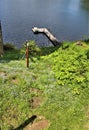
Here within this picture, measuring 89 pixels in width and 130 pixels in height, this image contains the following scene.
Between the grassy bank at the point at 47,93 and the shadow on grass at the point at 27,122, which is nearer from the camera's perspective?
the shadow on grass at the point at 27,122

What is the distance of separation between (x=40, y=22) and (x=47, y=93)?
30.8 meters

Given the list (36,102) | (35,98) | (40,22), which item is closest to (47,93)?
(35,98)

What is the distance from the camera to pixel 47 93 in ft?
43.7

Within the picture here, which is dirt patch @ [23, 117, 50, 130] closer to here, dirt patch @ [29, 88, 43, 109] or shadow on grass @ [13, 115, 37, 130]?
shadow on grass @ [13, 115, 37, 130]

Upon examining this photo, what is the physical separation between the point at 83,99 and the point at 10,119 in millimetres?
3757

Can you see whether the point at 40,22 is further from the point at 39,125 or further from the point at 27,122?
the point at 39,125

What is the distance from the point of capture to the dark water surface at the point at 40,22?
1378 inches

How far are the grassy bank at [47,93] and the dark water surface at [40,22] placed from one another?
648 inches

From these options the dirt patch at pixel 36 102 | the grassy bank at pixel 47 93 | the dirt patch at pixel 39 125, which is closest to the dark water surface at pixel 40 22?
the grassy bank at pixel 47 93

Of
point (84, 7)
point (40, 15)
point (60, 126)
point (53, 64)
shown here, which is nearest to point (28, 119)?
point (60, 126)

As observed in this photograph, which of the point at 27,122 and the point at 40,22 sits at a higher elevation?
the point at 27,122

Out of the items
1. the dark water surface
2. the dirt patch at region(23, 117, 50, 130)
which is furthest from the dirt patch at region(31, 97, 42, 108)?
the dark water surface

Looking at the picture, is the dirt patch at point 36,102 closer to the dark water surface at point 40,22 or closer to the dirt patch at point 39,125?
the dirt patch at point 39,125

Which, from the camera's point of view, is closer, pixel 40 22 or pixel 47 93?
pixel 47 93
